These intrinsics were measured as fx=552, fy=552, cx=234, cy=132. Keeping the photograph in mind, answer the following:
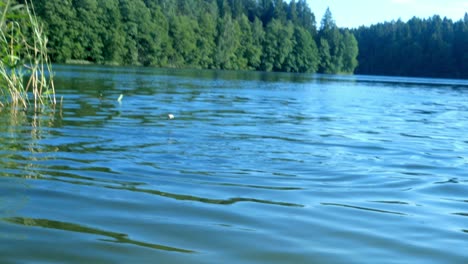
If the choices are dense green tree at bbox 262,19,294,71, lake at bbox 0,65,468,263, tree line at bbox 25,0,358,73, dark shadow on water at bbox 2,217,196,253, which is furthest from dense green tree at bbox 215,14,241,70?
dark shadow on water at bbox 2,217,196,253

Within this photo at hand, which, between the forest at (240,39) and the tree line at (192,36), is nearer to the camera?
the tree line at (192,36)

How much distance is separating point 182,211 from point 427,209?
2.37 m

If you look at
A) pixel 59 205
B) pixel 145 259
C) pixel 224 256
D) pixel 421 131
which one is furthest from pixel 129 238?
pixel 421 131

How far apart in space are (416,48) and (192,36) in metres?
82.2

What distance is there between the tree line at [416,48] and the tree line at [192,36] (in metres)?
22.5

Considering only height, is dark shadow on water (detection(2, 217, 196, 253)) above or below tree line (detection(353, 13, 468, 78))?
below

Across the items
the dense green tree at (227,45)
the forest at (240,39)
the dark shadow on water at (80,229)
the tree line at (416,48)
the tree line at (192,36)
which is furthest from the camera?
the tree line at (416,48)

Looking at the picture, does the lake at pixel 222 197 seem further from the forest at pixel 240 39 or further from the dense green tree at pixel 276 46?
the dense green tree at pixel 276 46

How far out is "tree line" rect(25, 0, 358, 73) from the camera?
7688 centimetres

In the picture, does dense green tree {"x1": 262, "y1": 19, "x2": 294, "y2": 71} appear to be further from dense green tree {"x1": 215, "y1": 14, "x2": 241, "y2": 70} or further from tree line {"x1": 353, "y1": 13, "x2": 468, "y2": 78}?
tree line {"x1": 353, "y1": 13, "x2": 468, "y2": 78}

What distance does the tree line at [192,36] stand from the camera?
7688 cm

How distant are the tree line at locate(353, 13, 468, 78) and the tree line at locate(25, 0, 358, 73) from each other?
22455mm

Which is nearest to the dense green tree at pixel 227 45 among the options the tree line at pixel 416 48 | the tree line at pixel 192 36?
the tree line at pixel 192 36

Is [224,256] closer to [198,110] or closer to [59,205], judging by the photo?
[59,205]
